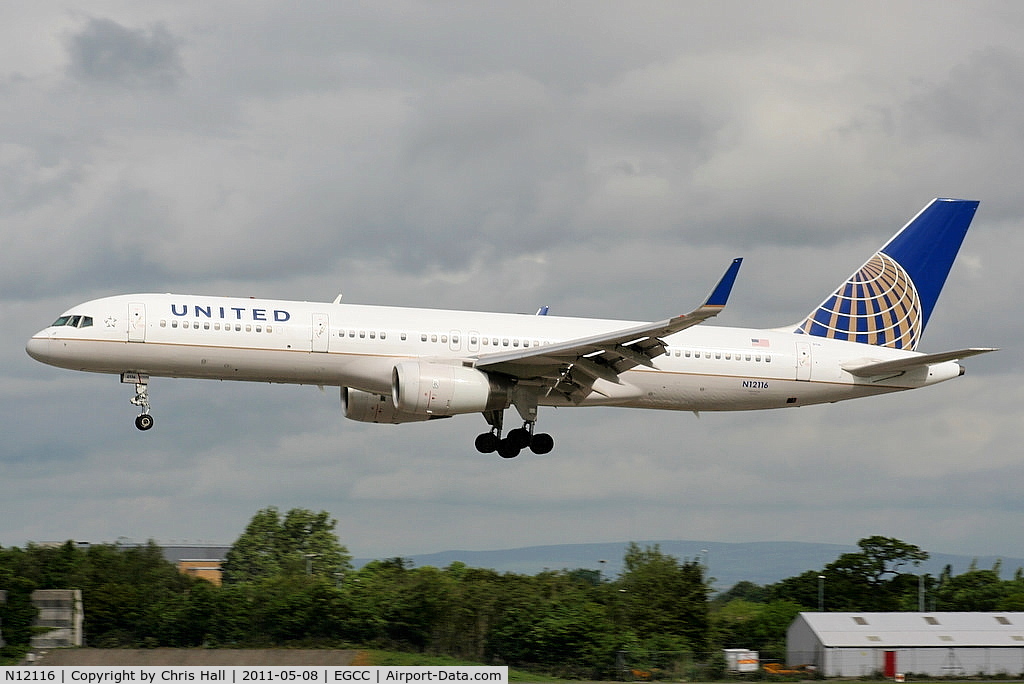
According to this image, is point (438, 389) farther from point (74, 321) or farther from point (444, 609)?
point (444, 609)

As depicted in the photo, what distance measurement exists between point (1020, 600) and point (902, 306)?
43.4 metres

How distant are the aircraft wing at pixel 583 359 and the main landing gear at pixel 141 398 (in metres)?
9.63

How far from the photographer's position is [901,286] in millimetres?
47375

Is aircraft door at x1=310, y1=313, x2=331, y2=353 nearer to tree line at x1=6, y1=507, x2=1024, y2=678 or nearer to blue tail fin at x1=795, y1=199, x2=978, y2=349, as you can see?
blue tail fin at x1=795, y1=199, x2=978, y2=349

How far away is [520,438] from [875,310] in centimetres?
1396

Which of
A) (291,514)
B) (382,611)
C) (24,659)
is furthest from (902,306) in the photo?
(291,514)

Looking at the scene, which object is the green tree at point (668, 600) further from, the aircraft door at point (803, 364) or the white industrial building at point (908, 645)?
the aircraft door at point (803, 364)

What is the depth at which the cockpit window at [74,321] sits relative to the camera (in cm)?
3694

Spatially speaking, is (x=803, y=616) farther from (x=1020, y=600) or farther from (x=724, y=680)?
(x=1020, y=600)

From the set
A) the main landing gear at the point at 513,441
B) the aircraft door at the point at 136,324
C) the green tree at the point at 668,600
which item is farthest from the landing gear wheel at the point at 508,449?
the green tree at the point at 668,600

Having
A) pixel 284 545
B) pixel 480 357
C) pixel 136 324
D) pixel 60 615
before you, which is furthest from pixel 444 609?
pixel 284 545

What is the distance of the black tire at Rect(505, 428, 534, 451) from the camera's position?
1638 inches

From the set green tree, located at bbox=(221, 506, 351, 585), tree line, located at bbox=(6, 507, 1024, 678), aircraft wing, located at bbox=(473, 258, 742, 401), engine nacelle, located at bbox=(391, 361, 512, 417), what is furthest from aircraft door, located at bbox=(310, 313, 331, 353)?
green tree, located at bbox=(221, 506, 351, 585)
